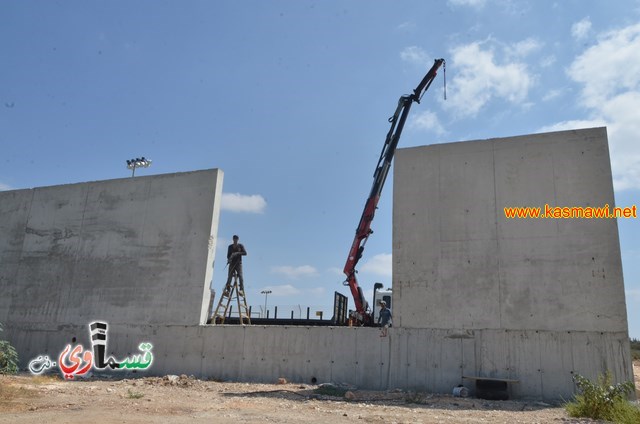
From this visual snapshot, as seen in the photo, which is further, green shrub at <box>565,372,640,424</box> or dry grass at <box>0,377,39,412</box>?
dry grass at <box>0,377,39,412</box>

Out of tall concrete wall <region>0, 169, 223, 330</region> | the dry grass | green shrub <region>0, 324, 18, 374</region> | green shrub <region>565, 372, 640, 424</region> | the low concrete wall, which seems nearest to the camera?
green shrub <region>565, 372, 640, 424</region>

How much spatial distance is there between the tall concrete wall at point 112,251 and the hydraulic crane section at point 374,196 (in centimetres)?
471

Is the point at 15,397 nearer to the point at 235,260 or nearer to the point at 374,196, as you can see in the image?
the point at 235,260

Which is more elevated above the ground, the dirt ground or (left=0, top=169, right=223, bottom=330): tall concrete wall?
(left=0, top=169, right=223, bottom=330): tall concrete wall

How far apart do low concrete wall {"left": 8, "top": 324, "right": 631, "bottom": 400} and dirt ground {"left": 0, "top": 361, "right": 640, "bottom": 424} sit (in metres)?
0.60

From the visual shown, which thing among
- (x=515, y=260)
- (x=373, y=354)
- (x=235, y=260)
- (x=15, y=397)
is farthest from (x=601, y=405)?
(x=15, y=397)

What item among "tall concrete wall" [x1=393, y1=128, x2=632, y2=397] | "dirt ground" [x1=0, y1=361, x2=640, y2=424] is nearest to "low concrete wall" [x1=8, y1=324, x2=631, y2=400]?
"tall concrete wall" [x1=393, y1=128, x2=632, y2=397]

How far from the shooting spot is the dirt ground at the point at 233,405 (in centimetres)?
896

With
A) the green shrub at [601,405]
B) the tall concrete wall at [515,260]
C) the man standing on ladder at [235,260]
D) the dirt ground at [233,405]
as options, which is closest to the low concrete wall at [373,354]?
the tall concrete wall at [515,260]

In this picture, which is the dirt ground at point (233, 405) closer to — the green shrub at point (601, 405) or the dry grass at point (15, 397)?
the dry grass at point (15, 397)

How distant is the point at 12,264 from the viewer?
61.4 feet

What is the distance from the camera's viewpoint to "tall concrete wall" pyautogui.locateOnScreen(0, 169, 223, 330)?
16.2 m

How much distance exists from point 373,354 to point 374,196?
5.75 m

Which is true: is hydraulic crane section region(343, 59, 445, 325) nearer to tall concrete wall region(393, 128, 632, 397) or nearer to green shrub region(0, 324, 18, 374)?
tall concrete wall region(393, 128, 632, 397)
